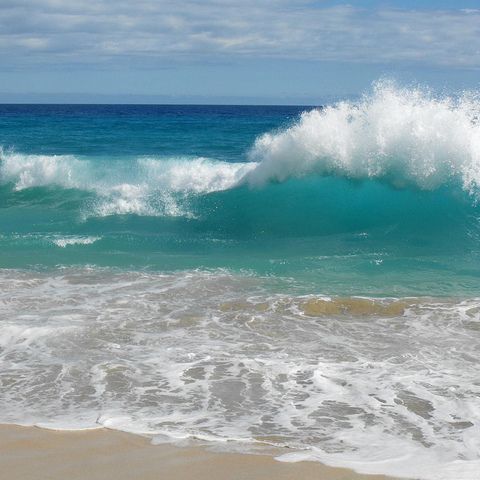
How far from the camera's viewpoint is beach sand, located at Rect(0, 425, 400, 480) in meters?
4.41

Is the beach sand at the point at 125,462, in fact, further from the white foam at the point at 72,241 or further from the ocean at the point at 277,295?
the white foam at the point at 72,241

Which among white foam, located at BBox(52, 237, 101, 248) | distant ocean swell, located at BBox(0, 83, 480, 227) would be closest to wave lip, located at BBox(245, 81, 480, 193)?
Answer: distant ocean swell, located at BBox(0, 83, 480, 227)

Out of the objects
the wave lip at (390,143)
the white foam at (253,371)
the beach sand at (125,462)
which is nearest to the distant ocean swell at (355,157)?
the wave lip at (390,143)

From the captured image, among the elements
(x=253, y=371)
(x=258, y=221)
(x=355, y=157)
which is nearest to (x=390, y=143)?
(x=355, y=157)

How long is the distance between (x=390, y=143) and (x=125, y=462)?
11497 mm

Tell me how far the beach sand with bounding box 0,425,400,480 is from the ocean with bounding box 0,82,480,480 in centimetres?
18

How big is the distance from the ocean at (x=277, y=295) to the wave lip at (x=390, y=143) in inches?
1.2

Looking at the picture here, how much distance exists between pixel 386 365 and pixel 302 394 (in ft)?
3.35

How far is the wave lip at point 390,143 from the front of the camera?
48.3ft

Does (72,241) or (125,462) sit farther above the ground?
(72,241)

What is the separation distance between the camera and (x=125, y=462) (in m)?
4.61

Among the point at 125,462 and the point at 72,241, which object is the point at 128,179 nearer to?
the point at 72,241

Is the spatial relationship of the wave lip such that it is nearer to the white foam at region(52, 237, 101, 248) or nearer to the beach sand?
the white foam at region(52, 237, 101, 248)

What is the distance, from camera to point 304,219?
1455cm
